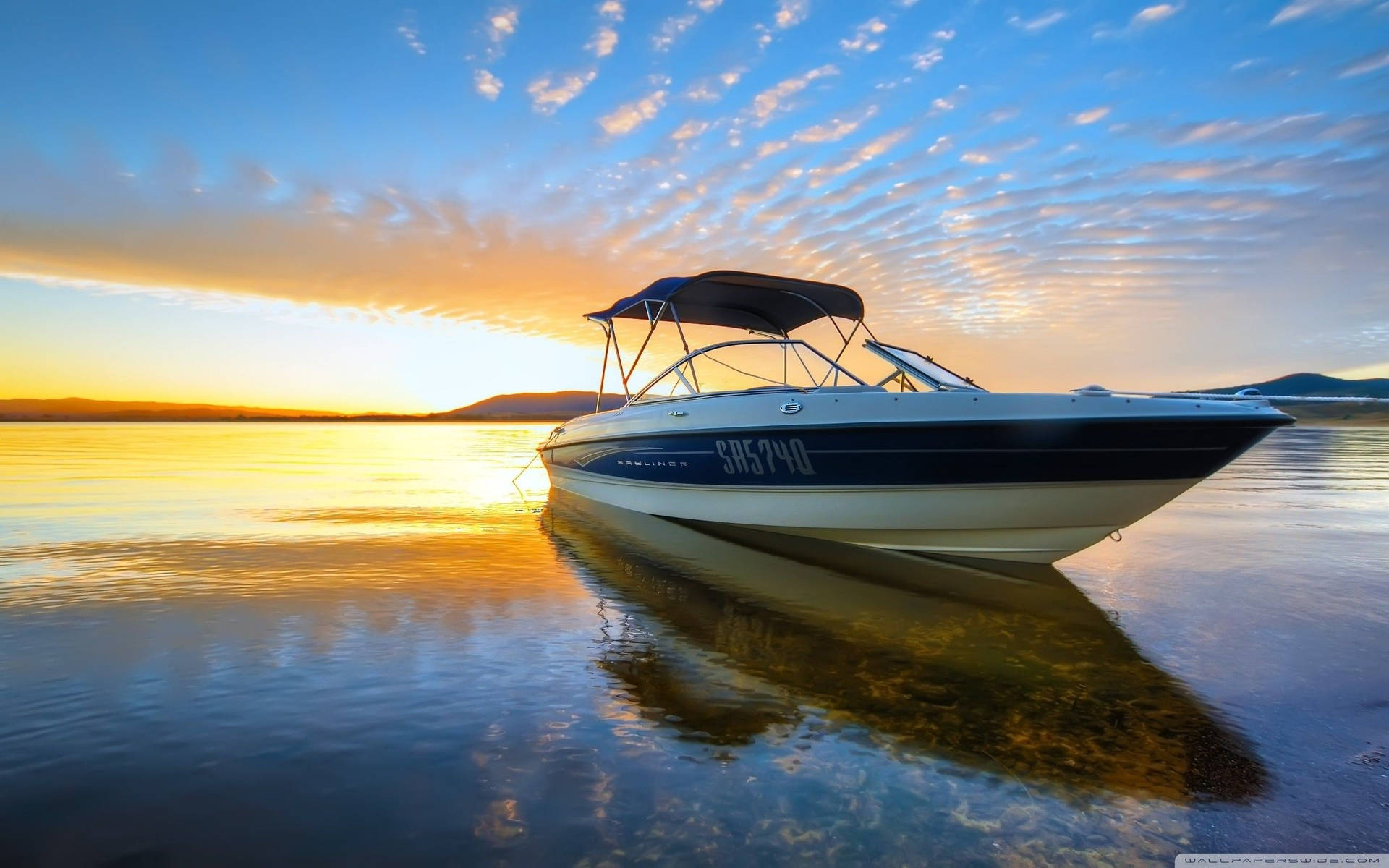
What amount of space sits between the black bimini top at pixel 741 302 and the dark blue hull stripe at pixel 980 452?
2524 millimetres

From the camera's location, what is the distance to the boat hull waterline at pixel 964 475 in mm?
5586

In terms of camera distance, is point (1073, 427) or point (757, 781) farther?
point (1073, 427)

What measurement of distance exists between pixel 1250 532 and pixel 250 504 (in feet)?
42.0

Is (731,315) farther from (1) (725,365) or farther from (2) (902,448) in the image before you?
(2) (902,448)

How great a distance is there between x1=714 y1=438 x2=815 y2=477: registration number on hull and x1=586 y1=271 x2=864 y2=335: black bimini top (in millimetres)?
2500

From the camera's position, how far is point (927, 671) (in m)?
3.55

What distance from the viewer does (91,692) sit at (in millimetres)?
3131

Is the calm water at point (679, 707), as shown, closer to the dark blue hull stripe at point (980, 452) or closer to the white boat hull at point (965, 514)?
the white boat hull at point (965, 514)

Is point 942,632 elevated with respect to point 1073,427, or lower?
lower

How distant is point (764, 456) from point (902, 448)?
1490mm

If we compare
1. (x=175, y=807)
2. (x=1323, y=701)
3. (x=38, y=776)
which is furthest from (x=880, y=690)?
(x=38, y=776)

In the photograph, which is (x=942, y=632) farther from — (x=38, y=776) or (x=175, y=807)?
(x=38, y=776)

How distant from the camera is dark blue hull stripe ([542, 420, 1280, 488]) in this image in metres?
5.52
